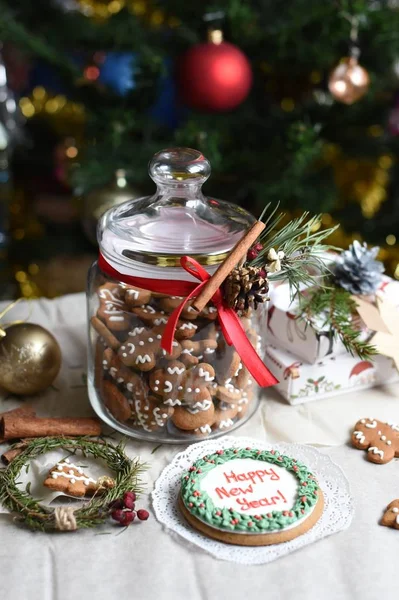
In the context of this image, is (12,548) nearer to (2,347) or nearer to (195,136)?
(2,347)

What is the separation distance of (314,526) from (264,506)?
0.21 ft

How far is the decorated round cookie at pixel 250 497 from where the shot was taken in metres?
0.79

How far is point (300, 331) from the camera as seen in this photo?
1053mm

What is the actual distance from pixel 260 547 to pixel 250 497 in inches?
2.3

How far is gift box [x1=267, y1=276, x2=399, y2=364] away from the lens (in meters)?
1.03

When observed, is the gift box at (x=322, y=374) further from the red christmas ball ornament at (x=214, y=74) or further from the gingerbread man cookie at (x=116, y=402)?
the red christmas ball ornament at (x=214, y=74)

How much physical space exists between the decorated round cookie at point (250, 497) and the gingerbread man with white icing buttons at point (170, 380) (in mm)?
92

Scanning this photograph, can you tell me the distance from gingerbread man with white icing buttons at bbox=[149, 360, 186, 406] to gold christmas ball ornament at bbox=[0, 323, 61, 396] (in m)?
0.22

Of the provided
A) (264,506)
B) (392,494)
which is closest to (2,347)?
(264,506)

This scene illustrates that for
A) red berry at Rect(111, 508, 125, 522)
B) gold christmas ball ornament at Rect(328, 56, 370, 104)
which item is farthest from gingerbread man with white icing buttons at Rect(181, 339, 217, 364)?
gold christmas ball ornament at Rect(328, 56, 370, 104)

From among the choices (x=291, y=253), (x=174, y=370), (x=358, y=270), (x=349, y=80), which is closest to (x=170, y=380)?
(x=174, y=370)

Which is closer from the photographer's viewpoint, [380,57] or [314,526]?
[314,526]

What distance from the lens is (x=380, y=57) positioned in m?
1.62

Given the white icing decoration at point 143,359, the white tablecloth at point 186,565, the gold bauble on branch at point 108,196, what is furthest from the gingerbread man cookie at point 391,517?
the gold bauble on branch at point 108,196
